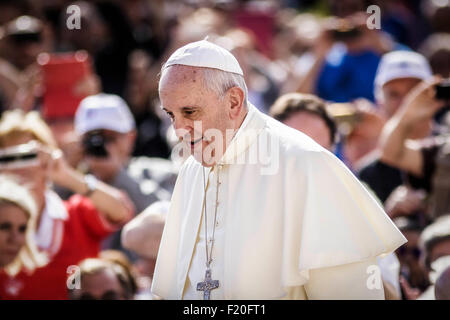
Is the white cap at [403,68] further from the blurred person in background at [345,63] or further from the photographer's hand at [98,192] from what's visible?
the photographer's hand at [98,192]

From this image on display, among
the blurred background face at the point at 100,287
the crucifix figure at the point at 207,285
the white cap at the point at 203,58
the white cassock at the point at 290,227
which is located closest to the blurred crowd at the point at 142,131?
the blurred background face at the point at 100,287

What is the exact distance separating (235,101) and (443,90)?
2.15 meters

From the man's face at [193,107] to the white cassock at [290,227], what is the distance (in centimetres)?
12

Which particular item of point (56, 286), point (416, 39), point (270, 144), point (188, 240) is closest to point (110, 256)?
point (56, 286)

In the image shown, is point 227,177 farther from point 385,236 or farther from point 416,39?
point 416,39

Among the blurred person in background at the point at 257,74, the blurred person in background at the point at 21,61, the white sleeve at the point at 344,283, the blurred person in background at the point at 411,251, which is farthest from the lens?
the blurred person in background at the point at 21,61

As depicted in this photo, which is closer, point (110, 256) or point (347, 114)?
point (110, 256)

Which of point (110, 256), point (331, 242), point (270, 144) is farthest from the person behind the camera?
point (110, 256)

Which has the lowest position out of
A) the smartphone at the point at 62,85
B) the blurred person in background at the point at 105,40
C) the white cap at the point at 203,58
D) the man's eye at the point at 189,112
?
the man's eye at the point at 189,112

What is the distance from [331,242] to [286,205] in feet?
0.73

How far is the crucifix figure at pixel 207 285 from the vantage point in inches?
128

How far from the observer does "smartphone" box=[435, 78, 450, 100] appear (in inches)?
198

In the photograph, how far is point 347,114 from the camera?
6.13 meters

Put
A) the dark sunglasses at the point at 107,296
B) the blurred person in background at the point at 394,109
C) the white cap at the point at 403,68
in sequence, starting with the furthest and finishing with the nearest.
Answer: the white cap at the point at 403,68 → the blurred person in background at the point at 394,109 → the dark sunglasses at the point at 107,296
